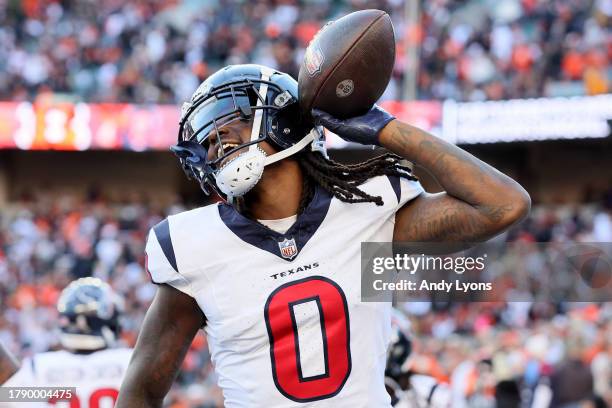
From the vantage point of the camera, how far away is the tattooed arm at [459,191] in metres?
2.60

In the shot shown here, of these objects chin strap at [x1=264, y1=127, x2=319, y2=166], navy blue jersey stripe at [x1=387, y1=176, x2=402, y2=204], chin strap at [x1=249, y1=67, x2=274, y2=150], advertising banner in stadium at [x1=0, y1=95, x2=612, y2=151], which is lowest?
navy blue jersey stripe at [x1=387, y1=176, x2=402, y2=204]

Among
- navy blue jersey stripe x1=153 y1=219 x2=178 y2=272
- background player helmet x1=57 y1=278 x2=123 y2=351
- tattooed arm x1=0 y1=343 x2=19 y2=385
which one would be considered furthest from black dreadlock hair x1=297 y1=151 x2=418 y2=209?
background player helmet x1=57 y1=278 x2=123 y2=351

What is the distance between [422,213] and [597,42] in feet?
37.5

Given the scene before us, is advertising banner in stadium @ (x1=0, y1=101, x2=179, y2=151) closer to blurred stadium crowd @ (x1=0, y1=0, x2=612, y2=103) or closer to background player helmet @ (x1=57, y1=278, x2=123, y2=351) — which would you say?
blurred stadium crowd @ (x1=0, y1=0, x2=612, y2=103)

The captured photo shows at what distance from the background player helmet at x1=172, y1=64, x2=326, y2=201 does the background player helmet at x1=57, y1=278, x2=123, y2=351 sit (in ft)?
6.77

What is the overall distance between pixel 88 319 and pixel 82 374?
35 centimetres

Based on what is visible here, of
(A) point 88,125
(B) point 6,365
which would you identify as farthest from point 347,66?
(A) point 88,125

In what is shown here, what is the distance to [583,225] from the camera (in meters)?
12.5

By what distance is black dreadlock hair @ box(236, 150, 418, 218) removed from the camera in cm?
279

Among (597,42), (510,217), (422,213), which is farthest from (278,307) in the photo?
(597,42)

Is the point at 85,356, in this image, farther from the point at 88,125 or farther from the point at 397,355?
the point at 88,125

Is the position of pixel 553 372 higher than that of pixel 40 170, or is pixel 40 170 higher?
pixel 40 170

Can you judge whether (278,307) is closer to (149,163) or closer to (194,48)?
(194,48)

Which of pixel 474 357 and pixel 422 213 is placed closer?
pixel 422 213
